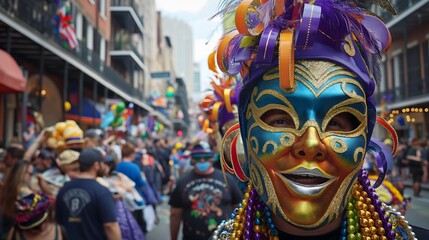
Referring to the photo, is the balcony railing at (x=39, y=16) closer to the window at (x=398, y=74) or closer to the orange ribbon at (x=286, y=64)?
the orange ribbon at (x=286, y=64)

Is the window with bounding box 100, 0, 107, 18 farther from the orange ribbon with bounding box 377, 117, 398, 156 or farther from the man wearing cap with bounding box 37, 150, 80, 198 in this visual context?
the orange ribbon with bounding box 377, 117, 398, 156

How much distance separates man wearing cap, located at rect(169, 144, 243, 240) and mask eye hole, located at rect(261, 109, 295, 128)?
8.41ft

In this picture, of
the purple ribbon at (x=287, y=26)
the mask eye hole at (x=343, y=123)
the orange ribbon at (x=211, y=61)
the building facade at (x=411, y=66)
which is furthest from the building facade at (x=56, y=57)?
the building facade at (x=411, y=66)

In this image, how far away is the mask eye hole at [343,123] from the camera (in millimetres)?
1661

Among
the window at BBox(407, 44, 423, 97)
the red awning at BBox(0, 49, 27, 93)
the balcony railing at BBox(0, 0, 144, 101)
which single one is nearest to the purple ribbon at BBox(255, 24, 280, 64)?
the red awning at BBox(0, 49, 27, 93)

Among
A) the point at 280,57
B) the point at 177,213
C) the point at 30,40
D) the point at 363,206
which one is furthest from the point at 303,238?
the point at 30,40

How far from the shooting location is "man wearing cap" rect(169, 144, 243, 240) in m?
4.28

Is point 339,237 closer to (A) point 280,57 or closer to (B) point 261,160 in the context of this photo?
(B) point 261,160

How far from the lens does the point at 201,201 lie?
431cm

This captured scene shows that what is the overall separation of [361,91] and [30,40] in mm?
10840

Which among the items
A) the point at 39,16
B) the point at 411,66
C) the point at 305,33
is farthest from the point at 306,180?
the point at 411,66

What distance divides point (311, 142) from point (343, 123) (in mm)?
199

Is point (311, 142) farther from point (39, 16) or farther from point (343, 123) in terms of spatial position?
point (39, 16)

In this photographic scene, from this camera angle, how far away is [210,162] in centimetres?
454
